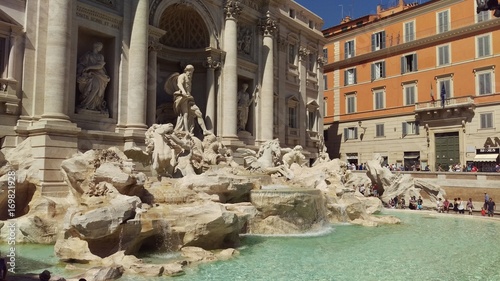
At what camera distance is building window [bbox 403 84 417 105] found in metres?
28.1

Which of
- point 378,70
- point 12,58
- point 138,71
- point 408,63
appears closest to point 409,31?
point 408,63

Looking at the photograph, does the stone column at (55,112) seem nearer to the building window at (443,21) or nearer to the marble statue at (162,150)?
the marble statue at (162,150)

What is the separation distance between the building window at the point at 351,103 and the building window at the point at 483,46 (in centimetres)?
898

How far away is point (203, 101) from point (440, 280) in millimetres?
13908

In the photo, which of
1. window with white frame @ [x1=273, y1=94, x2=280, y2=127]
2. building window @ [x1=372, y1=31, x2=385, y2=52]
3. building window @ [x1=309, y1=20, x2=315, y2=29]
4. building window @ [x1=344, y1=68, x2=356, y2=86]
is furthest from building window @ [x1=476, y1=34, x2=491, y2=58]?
window with white frame @ [x1=273, y1=94, x2=280, y2=127]

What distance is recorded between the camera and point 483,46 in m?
25.0

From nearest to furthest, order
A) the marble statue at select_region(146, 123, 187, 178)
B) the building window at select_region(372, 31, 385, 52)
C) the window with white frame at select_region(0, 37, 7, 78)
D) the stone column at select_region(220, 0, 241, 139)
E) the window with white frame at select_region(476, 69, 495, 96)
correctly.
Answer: the window with white frame at select_region(0, 37, 7, 78) → the marble statue at select_region(146, 123, 187, 178) → the stone column at select_region(220, 0, 241, 139) → the window with white frame at select_region(476, 69, 495, 96) → the building window at select_region(372, 31, 385, 52)

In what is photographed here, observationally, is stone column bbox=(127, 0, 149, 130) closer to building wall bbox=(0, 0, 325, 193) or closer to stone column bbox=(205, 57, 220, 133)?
building wall bbox=(0, 0, 325, 193)

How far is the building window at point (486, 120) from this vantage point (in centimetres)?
2438

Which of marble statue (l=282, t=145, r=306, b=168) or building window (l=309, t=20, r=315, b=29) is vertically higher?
building window (l=309, t=20, r=315, b=29)

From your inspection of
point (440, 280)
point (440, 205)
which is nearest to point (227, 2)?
point (440, 205)

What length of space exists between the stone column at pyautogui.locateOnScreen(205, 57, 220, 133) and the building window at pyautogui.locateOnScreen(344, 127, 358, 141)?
633 inches

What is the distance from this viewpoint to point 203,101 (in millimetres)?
19266

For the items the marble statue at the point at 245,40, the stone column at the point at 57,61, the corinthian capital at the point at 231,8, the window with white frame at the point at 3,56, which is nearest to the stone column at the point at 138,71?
the stone column at the point at 57,61
